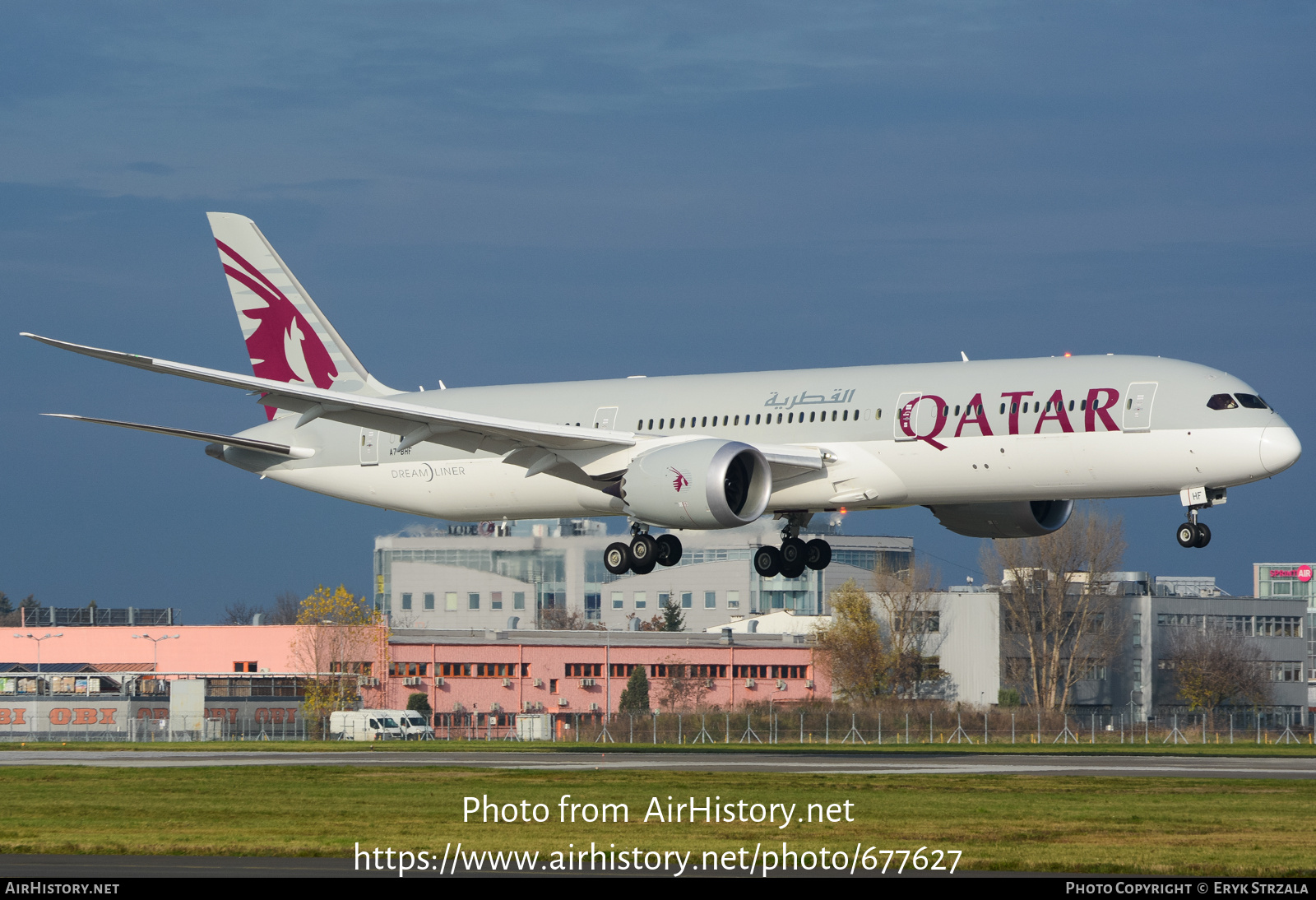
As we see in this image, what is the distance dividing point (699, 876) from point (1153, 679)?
4217 inches

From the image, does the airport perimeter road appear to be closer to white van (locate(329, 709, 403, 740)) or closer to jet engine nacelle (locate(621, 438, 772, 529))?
jet engine nacelle (locate(621, 438, 772, 529))

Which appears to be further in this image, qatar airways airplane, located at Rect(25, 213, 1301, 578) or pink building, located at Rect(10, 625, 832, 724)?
pink building, located at Rect(10, 625, 832, 724)

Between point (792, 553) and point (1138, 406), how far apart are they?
40.3 ft

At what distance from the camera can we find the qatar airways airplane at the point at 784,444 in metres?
42.1

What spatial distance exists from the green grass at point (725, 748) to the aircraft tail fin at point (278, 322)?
1457cm

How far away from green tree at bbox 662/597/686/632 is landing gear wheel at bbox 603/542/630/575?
4287 inches

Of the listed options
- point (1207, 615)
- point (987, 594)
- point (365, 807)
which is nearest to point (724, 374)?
point (365, 807)

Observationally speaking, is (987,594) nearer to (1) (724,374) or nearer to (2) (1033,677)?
(2) (1033,677)

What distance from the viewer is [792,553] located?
50.9m

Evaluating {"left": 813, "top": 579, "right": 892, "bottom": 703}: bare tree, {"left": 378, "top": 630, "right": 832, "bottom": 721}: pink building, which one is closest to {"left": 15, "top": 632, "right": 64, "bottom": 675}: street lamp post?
{"left": 378, "top": 630, "right": 832, "bottom": 721}: pink building

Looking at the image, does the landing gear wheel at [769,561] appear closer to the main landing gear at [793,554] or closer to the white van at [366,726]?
the main landing gear at [793,554]

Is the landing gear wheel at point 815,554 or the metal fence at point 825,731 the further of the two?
the metal fence at point 825,731

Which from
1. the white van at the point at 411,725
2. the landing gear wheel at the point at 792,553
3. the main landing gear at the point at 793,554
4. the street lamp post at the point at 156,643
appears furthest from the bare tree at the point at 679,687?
the landing gear wheel at the point at 792,553

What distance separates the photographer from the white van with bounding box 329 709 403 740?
306 ft
